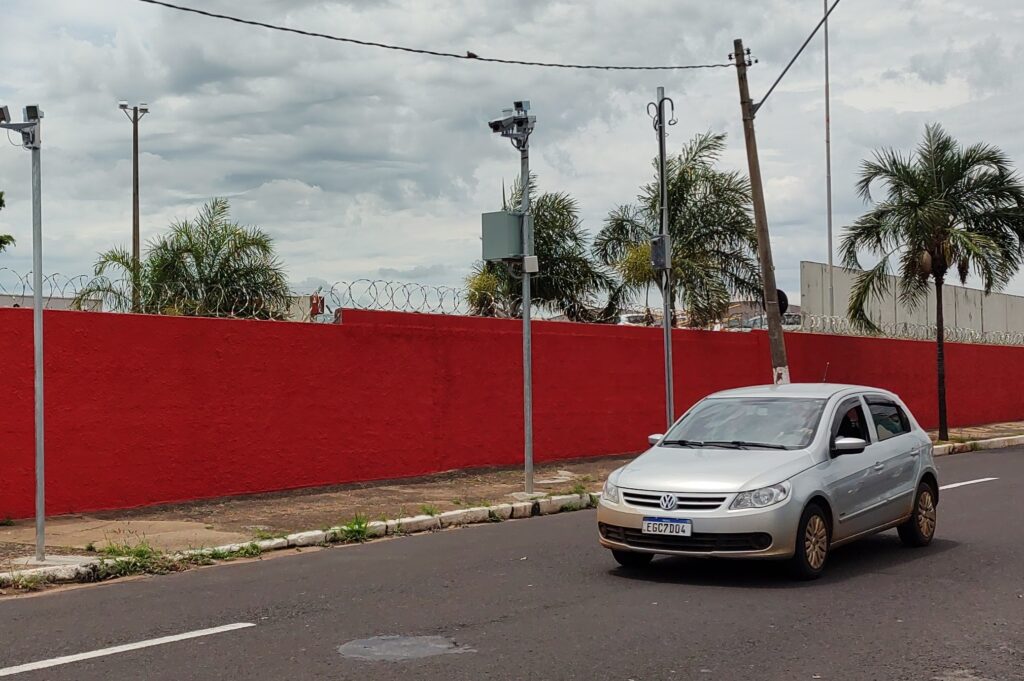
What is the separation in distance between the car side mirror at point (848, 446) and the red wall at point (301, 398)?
24.9ft

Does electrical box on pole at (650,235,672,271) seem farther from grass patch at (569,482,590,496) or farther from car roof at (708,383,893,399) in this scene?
car roof at (708,383,893,399)

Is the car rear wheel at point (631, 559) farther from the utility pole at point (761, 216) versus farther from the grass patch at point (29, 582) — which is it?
the utility pole at point (761, 216)

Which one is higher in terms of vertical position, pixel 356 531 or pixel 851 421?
pixel 851 421

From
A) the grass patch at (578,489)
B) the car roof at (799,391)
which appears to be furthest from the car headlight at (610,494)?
the grass patch at (578,489)

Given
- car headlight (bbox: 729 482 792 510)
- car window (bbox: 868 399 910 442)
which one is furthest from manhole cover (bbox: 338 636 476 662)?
car window (bbox: 868 399 910 442)

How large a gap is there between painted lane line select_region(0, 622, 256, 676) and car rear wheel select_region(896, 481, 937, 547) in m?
5.85

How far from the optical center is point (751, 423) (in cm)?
973

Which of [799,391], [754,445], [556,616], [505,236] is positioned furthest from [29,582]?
[505,236]

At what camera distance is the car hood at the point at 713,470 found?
8516mm

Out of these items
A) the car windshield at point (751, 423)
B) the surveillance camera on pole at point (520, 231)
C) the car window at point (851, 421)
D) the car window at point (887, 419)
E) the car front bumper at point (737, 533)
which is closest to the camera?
the car front bumper at point (737, 533)

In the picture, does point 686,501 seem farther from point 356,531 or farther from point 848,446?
point 356,531

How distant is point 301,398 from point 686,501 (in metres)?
7.40

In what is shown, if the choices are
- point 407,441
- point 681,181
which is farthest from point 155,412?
point 681,181

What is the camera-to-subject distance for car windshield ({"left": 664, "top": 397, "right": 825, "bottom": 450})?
9.36 meters
